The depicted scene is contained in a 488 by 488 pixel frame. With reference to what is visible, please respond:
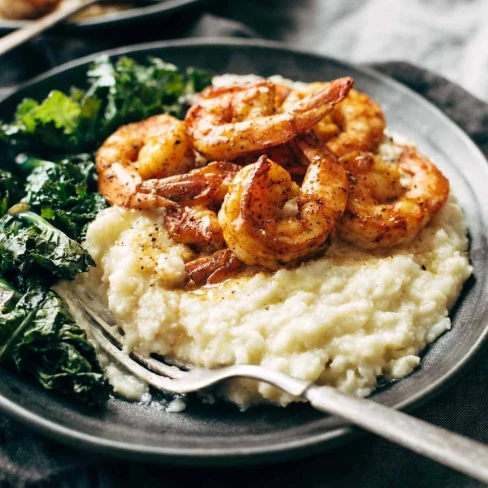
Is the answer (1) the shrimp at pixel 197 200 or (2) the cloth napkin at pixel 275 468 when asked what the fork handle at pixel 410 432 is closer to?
(2) the cloth napkin at pixel 275 468

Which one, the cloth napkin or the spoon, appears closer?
the cloth napkin

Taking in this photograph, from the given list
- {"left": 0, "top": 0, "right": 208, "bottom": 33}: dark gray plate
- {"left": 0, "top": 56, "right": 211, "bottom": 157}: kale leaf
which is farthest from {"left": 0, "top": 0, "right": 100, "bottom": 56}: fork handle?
{"left": 0, "top": 56, "right": 211, "bottom": 157}: kale leaf

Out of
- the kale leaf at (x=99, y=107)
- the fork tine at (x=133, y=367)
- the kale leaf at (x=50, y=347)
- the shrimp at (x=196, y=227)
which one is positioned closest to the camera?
the kale leaf at (x=50, y=347)

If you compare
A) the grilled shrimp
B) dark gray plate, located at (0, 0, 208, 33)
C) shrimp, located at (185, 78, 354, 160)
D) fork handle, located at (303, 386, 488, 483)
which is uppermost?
the grilled shrimp

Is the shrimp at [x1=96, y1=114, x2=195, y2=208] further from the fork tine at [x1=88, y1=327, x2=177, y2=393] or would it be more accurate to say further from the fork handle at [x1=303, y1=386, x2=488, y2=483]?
the fork handle at [x1=303, y1=386, x2=488, y2=483]

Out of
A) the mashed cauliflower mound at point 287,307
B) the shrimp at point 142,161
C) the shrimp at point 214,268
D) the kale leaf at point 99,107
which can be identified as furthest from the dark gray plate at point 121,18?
the shrimp at point 214,268

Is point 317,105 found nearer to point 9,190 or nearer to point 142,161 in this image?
point 142,161

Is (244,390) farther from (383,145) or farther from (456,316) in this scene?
(383,145)

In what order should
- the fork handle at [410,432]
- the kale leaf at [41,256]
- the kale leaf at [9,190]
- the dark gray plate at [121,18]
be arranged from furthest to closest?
the dark gray plate at [121,18], the kale leaf at [9,190], the kale leaf at [41,256], the fork handle at [410,432]
